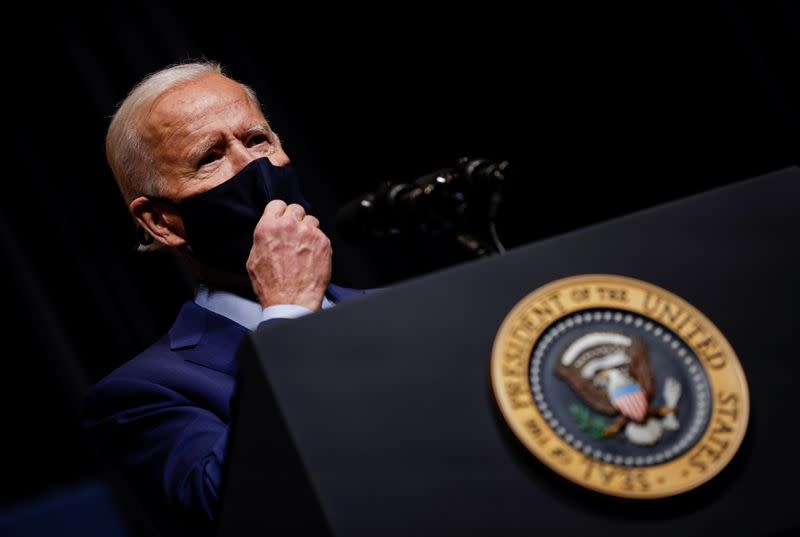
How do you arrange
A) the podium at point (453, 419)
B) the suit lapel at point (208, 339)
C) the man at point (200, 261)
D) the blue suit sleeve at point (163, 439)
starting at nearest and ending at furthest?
1. the podium at point (453, 419)
2. the blue suit sleeve at point (163, 439)
3. the man at point (200, 261)
4. the suit lapel at point (208, 339)

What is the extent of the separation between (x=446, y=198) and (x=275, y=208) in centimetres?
35

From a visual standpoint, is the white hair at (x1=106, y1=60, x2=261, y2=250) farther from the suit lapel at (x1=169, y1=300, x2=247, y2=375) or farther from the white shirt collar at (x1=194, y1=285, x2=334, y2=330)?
the suit lapel at (x1=169, y1=300, x2=247, y2=375)

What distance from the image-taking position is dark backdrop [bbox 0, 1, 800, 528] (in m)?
2.35

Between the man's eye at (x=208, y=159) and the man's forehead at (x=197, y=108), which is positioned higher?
the man's forehead at (x=197, y=108)

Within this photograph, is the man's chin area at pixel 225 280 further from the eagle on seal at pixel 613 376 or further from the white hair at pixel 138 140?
the eagle on seal at pixel 613 376

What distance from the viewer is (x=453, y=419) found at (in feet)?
2.72

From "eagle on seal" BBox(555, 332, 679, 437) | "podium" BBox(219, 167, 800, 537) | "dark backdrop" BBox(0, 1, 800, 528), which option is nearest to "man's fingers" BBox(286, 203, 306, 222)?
"podium" BBox(219, 167, 800, 537)

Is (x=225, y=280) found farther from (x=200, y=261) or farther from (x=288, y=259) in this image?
(x=288, y=259)

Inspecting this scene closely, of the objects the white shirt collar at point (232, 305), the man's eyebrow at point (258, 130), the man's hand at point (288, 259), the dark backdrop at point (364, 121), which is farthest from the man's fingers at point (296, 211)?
the dark backdrop at point (364, 121)

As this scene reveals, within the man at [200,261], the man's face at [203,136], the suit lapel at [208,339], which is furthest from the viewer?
the man's face at [203,136]

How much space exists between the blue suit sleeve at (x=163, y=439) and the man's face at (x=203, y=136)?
1.48 feet

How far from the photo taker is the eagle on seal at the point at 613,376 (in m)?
0.84

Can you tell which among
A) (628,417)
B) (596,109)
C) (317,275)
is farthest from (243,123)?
(596,109)

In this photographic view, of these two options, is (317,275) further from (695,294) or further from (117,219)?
(117,219)
